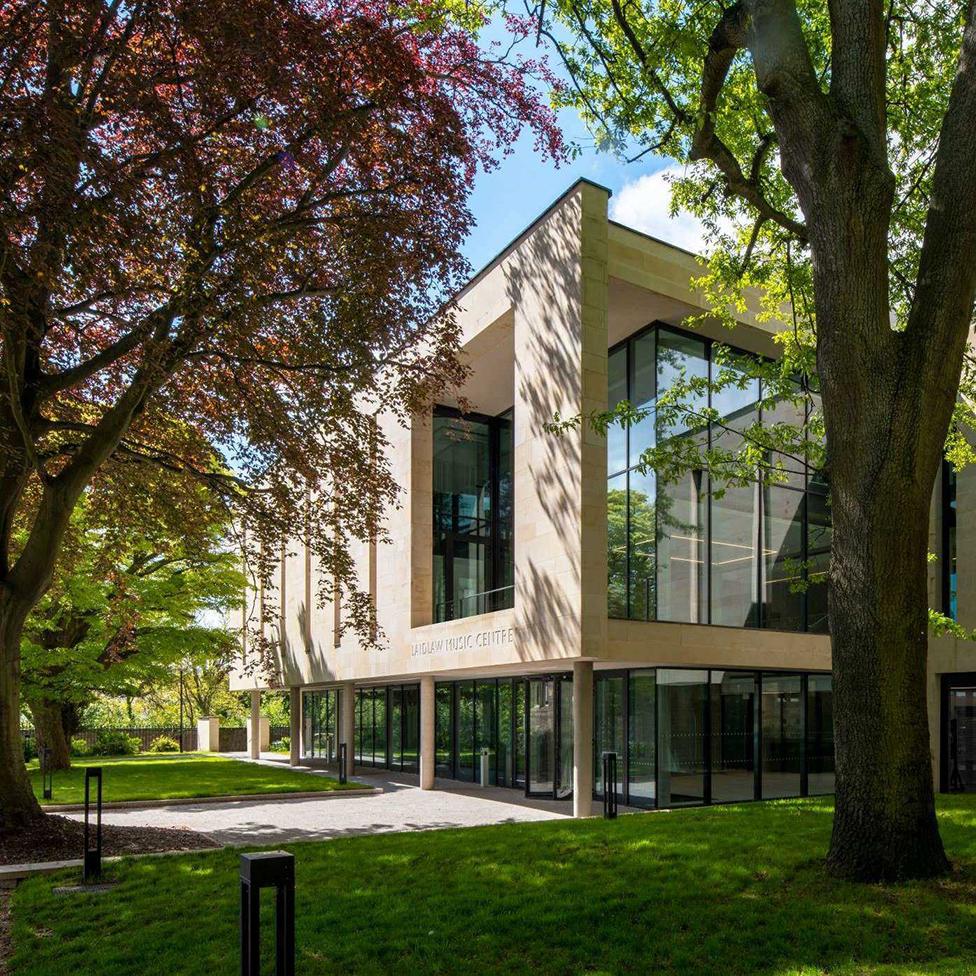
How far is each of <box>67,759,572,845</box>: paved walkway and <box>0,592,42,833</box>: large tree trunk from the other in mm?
2828

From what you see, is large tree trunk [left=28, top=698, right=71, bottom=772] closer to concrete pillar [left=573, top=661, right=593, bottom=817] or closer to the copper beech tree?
the copper beech tree

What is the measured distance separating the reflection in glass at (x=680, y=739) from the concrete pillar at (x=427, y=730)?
256 inches

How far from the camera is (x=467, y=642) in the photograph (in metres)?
19.0

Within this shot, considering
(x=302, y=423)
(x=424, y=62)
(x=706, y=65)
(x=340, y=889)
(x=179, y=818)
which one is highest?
(x=424, y=62)

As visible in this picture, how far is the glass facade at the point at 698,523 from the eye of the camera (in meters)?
18.5

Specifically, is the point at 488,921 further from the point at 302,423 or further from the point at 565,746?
the point at 565,746

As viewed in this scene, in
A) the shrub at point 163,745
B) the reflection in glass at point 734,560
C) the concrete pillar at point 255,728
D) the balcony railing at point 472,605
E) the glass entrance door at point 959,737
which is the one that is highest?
the reflection in glass at point 734,560

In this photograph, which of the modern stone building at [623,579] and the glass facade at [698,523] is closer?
the modern stone building at [623,579]

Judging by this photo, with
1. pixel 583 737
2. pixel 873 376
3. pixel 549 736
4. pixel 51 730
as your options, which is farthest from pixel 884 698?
pixel 51 730

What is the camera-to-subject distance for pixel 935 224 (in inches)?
300

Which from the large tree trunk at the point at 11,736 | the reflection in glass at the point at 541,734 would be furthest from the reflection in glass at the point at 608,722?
the large tree trunk at the point at 11,736

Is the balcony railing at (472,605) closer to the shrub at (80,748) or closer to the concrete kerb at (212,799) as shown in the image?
the concrete kerb at (212,799)

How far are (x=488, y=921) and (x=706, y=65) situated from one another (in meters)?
8.68

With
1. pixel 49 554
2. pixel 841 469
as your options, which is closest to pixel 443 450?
pixel 49 554
